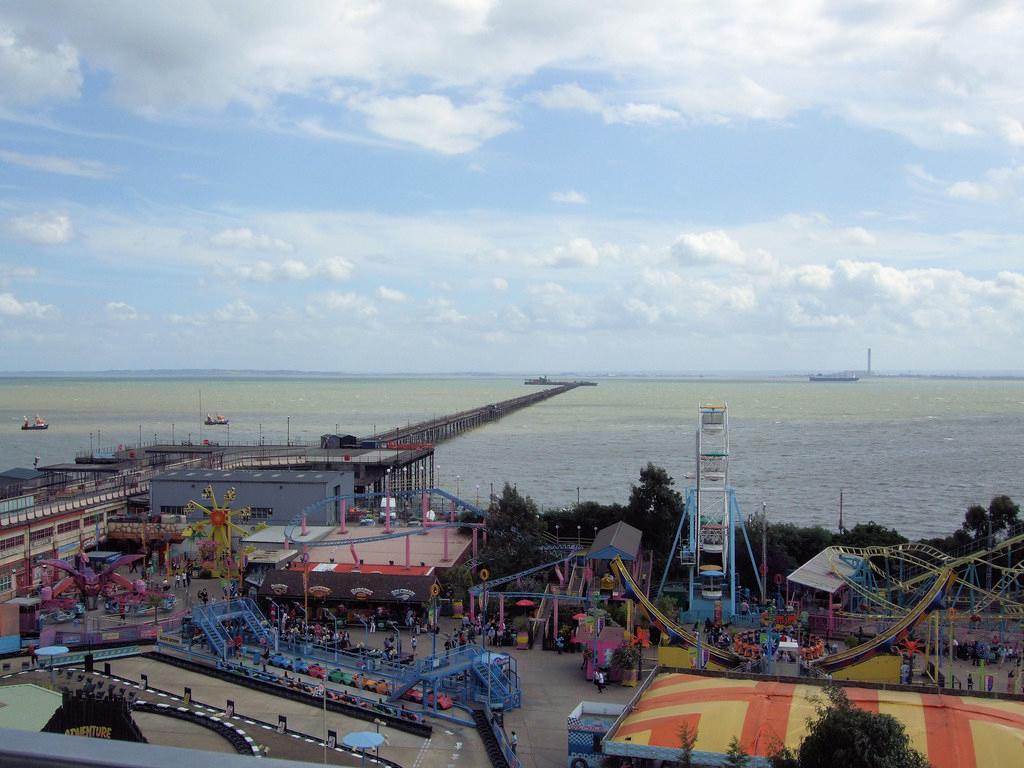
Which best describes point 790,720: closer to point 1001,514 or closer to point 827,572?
point 827,572

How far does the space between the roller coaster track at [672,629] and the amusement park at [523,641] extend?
10 cm

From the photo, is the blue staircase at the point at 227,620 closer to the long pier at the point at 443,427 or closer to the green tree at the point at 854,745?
the green tree at the point at 854,745

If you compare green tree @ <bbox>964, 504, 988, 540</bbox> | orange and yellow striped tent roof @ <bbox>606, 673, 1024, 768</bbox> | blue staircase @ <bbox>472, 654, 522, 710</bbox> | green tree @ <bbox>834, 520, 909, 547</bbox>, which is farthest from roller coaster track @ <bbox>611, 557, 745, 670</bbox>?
green tree @ <bbox>964, 504, 988, 540</bbox>

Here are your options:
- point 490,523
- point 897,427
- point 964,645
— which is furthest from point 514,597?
point 897,427

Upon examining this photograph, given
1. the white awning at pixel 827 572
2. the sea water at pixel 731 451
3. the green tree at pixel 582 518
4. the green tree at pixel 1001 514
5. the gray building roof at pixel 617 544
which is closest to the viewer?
the white awning at pixel 827 572

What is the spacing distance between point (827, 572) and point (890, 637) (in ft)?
22.4

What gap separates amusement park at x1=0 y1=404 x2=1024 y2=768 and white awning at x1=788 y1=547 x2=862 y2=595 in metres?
0.12

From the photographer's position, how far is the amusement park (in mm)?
18219

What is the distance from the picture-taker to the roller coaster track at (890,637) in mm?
25031

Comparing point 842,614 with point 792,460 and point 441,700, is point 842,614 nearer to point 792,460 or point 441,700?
point 441,700

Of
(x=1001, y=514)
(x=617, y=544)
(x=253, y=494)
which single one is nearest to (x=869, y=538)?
(x=1001, y=514)

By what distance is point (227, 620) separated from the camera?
28.5 meters

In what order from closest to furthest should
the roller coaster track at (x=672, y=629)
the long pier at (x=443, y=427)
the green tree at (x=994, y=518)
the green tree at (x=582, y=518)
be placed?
the roller coaster track at (x=672, y=629), the green tree at (x=994, y=518), the green tree at (x=582, y=518), the long pier at (x=443, y=427)

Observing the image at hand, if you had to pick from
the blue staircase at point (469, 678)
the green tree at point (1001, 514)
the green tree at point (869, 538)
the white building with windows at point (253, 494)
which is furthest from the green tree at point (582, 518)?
the blue staircase at point (469, 678)
